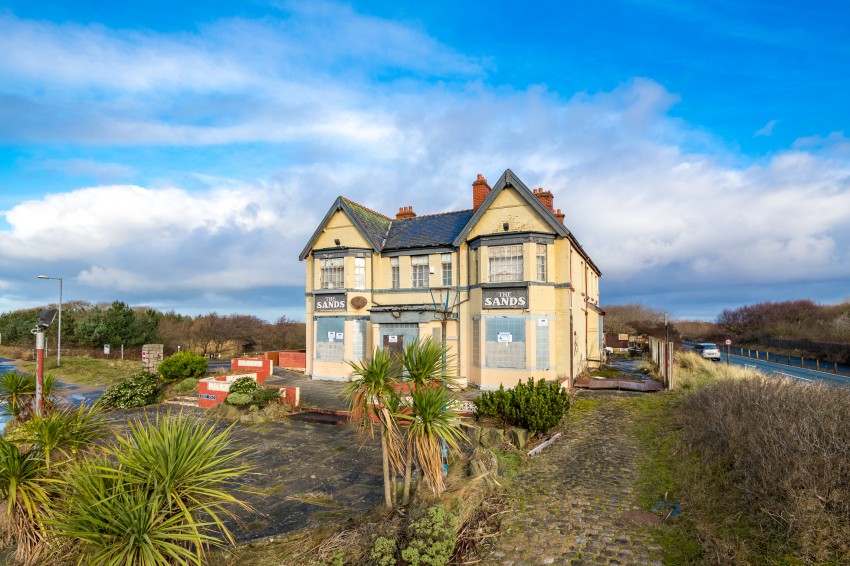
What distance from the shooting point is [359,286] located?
1005 inches

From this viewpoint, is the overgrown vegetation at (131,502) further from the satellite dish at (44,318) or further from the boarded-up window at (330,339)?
the boarded-up window at (330,339)

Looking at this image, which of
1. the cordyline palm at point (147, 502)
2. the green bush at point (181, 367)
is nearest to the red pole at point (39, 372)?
the cordyline palm at point (147, 502)

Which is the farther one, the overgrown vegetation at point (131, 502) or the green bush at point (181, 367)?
the green bush at point (181, 367)

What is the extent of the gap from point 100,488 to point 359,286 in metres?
20.0

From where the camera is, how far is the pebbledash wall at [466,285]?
840 inches

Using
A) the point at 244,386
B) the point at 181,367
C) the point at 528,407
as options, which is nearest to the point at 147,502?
the point at 528,407

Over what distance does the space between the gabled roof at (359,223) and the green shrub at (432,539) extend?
62.7ft

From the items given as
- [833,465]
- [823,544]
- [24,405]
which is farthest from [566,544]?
[24,405]

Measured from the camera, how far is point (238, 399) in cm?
1836

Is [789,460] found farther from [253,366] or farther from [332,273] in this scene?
[253,366]

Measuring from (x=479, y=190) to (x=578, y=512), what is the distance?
18.5m

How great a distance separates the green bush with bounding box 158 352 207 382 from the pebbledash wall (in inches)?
239

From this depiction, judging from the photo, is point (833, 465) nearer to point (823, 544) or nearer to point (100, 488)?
point (823, 544)

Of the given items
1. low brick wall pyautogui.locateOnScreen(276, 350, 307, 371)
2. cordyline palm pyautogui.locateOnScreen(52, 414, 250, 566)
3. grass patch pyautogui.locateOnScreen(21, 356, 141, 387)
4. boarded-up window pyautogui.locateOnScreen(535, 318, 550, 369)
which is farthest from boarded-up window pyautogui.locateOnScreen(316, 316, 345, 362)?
cordyline palm pyautogui.locateOnScreen(52, 414, 250, 566)
